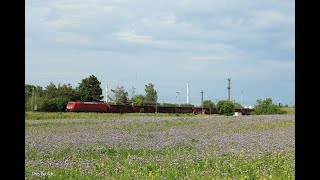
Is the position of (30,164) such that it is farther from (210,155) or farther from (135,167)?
(210,155)

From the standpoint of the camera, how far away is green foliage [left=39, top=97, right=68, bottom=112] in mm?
29781

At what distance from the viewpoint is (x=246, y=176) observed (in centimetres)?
555

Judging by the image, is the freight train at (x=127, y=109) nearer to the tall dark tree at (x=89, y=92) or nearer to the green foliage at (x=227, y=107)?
the tall dark tree at (x=89, y=92)

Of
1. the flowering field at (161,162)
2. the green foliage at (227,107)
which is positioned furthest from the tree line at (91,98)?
the flowering field at (161,162)

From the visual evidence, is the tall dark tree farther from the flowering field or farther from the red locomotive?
the flowering field

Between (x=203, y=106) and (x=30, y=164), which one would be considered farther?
(x=203, y=106)

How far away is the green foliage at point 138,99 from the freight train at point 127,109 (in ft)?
3.56

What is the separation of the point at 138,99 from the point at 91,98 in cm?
436

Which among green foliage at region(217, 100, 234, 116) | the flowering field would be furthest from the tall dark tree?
the flowering field

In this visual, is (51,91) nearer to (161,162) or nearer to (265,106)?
(265,106)
